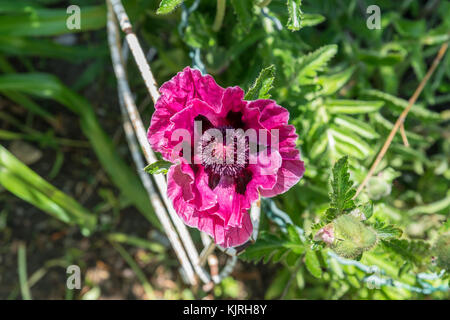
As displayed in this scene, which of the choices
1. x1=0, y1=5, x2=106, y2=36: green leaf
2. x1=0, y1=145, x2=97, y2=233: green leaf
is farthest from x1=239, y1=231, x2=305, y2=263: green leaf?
x1=0, y1=5, x2=106, y2=36: green leaf

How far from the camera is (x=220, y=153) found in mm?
1026

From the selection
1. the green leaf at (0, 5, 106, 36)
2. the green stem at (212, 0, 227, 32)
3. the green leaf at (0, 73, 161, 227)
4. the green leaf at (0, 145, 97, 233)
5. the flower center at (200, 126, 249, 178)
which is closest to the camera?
the flower center at (200, 126, 249, 178)

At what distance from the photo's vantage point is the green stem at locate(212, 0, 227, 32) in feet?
4.21

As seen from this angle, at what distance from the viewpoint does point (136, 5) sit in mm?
1652

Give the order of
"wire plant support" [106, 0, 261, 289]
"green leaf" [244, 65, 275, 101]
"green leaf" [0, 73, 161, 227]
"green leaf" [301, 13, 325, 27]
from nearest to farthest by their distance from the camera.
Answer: "green leaf" [244, 65, 275, 101] → "wire plant support" [106, 0, 261, 289] → "green leaf" [301, 13, 325, 27] → "green leaf" [0, 73, 161, 227]

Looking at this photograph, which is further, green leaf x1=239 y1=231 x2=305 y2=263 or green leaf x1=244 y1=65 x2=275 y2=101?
green leaf x1=239 y1=231 x2=305 y2=263

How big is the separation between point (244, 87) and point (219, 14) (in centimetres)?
24

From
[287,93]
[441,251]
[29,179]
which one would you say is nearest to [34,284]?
[29,179]

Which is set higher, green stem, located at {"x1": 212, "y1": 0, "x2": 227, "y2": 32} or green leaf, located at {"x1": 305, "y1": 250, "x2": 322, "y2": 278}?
green stem, located at {"x1": 212, "y1": 0, "x2": 227, "y2": 32}

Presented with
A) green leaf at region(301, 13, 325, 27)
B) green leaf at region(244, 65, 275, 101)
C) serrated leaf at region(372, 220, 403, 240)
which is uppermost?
green leaf at region(301, 13, 325, 27)

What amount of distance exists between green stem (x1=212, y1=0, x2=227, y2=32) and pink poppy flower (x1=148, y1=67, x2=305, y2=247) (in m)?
0.43

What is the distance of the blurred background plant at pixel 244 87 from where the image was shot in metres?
1.38

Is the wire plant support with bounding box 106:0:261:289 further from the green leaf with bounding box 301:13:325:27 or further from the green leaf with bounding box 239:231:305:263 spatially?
the green leaf with bounding box 301:13:325:27

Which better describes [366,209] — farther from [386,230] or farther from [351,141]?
[351,141]
